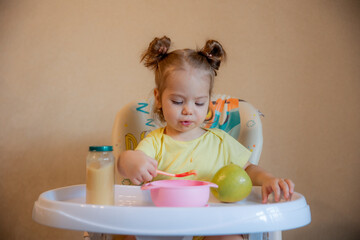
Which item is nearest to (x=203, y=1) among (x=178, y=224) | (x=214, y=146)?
(x=214, y=146)

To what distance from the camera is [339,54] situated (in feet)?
5.64

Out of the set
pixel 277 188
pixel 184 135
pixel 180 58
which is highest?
pixel 180 58

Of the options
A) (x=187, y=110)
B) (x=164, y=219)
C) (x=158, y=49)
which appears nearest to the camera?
(x=164, y=219)

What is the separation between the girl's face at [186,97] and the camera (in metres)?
1.01

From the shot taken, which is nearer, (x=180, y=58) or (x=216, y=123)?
(x=180, y=58)

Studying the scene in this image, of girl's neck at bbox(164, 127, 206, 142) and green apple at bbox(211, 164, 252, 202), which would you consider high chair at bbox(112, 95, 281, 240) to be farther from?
green apple at bbox(211, 164, 252, 202)

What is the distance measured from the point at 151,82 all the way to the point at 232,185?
1.03m

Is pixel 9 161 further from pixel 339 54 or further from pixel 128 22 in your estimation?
pixel 339 54

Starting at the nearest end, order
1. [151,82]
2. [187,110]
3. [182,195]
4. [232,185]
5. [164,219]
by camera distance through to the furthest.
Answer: [164,219], [182,195], [232,185], [187,110], [151,82]

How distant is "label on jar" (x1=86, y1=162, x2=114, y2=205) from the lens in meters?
0.72

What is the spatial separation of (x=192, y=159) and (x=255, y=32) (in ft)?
3.17

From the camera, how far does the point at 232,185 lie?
0.83m

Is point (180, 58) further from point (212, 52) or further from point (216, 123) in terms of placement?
point (216, 123)

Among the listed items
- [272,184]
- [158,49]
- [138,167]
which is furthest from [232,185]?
[158,49]
